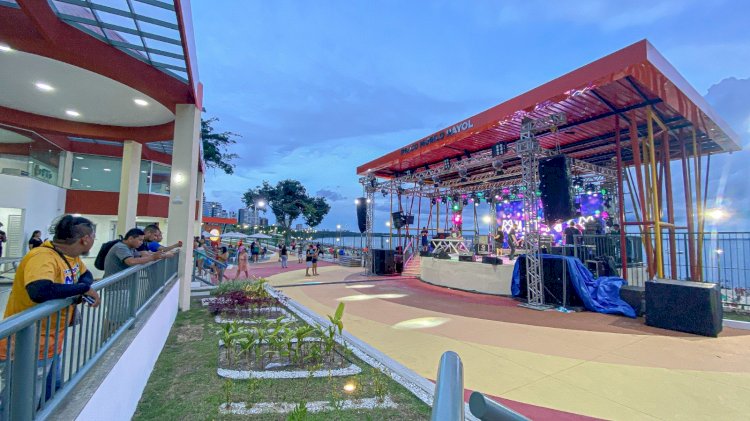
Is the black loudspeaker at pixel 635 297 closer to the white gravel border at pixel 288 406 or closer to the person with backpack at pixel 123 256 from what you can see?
the white gravel border at pixel 288 406

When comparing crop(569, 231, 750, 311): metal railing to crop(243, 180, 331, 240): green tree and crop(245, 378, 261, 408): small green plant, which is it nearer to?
crop(245, 378, 261, 408): small green plant

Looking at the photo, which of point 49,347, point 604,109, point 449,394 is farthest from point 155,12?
point 604,109

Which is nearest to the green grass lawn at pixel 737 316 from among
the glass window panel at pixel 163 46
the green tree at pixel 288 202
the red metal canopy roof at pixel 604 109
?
the red metal canopy roof at pixel 604 109

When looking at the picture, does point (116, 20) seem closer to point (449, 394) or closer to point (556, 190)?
point (449, 394)

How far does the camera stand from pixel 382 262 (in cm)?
1605

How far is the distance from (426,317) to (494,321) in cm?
146

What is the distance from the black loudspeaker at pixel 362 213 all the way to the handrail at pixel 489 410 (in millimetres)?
17017

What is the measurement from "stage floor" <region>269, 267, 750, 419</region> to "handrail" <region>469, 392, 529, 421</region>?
9.26 feet

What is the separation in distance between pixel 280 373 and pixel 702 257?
498 inches

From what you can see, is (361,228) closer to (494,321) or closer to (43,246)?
(494,321)

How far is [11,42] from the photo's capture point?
521 cm

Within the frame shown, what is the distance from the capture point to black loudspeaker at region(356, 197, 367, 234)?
18.1 meters

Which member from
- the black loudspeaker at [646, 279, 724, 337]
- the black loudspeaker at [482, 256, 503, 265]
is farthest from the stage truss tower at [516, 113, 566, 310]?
the black loudspeaker at [646, 279, 724, 337]

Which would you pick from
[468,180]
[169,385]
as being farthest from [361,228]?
[169,385]
